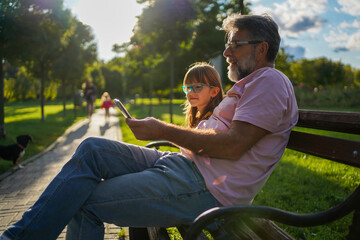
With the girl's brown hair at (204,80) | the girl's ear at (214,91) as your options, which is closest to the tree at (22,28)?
the girl's brown hair at (204,80)

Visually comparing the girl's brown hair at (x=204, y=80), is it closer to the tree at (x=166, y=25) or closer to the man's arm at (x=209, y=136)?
the man's arm at (x=209, y=136)

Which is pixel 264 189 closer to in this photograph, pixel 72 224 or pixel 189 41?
pixel 72 224

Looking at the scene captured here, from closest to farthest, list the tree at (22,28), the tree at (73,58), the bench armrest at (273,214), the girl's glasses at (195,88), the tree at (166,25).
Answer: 1. the bench armrest at (273,214)
2. the girl's glasses at (195,88)
3. the tree at (22,28)
4. the tree at (166,25)
5. the tree at (73,58)

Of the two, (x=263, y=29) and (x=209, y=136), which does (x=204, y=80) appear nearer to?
(x=263, y=29)

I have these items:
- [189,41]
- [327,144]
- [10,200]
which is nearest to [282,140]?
[327,144]

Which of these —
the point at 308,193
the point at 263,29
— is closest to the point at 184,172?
the point at 263,29

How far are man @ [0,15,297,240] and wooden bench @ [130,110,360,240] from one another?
159 millimetres

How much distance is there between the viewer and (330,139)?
6.00 feet

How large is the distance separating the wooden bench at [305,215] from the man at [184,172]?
159 millimetres

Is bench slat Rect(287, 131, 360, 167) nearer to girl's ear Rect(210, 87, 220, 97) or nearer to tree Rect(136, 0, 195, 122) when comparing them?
girl's ear Rect(210, 87, 220, 97)

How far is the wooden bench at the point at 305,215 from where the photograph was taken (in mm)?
1447

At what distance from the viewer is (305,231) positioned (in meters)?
3.34

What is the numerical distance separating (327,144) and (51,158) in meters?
6.91

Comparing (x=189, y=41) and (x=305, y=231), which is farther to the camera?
(x=189, y=41)
